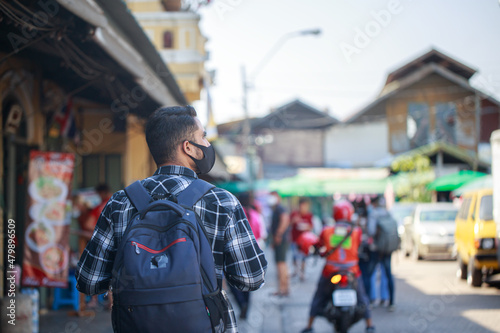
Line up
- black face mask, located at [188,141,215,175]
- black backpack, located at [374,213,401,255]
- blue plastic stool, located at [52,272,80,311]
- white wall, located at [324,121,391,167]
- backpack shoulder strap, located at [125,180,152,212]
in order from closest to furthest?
backpack shoulder strap, located at [125,180,152,212]
black face mask, located at [188,141,215,175]
blue plastic stool, located at [52,272,80,311]
black backpack, located at [374,213,401,255]
white wall, located at [324,121,391,167]

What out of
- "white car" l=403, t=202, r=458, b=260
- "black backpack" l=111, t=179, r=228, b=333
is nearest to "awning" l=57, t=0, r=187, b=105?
"black backpack" l=111, t=179, r=228, b=333

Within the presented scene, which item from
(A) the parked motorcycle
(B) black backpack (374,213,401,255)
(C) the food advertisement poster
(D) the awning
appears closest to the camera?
(D) the awning

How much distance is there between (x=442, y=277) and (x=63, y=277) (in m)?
10.4

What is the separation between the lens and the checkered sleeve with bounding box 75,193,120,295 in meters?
2.68

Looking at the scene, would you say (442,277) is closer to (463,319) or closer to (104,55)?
(463,319)

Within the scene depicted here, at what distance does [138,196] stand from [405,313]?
8.09 metres

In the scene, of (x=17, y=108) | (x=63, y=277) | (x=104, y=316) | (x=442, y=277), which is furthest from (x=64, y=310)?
(x=442, y=277)

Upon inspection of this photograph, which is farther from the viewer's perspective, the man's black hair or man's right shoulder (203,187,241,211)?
the man's black hair

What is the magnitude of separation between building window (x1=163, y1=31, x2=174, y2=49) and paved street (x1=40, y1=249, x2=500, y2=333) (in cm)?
800

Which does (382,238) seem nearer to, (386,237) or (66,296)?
(386,237)

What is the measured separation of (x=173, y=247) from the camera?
238 cm

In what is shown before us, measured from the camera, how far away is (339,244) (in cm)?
729

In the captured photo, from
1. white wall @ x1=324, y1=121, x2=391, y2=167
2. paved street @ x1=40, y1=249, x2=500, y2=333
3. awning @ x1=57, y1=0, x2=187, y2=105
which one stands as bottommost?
paved street @ x1=40, y1=249, x2=500, y2=333

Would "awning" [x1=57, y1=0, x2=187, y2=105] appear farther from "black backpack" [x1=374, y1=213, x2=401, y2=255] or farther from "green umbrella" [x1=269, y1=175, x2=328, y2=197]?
"green umbrella" [x1=269, y1=175, x2=328, y2=197]
